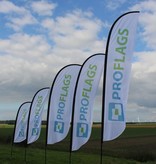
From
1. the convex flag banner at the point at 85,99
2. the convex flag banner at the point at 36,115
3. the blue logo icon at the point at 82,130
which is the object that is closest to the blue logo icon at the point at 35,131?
the convex flag banner at the point at 36,115

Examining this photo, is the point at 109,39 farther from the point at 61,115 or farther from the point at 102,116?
the point at 61,115

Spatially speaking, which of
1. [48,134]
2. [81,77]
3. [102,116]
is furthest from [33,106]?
[102,116]

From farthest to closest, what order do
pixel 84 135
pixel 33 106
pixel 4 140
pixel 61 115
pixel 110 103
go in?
pixel 4 140 → pixel 33 106 → pixel 61 115 → pixel 84 135 → pixel 110 103

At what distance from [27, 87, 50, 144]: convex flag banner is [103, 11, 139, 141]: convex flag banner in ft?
26.4

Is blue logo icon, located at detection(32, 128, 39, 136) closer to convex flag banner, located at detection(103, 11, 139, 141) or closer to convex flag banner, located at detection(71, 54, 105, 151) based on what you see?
convex flag banner, located at detection(71, 54, 105, 151)

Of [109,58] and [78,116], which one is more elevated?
[109,58]

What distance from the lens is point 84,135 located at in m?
16.2

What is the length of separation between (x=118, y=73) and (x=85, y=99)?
3081mm

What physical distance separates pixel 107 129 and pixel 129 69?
7.21 feet

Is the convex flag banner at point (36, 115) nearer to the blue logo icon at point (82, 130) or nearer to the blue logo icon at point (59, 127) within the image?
the blue logo icon at point (59, 127)

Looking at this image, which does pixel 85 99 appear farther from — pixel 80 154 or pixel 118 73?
pixel 80 154

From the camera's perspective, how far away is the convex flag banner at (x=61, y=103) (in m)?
18.3

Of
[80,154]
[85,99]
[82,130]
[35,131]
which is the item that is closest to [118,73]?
[85,99]

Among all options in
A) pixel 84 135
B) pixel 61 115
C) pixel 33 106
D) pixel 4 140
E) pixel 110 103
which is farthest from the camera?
pixel 4 140
